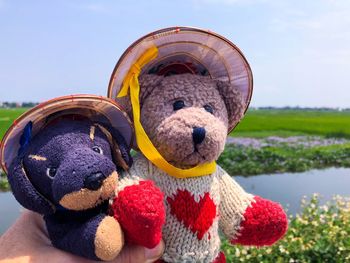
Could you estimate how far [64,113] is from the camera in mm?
1095

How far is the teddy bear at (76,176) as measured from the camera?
97 cm

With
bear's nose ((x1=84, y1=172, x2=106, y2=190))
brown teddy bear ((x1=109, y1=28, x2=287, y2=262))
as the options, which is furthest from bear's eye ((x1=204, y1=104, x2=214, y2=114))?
bear's nose ((x1=84, y1=172, x2=106, y2=190))

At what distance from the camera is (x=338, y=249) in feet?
9.41

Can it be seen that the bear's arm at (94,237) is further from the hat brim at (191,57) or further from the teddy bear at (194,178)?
the hat brim at (191,57)

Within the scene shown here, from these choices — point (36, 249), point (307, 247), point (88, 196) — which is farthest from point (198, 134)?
point (307, 247)

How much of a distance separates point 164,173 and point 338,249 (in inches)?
84.3

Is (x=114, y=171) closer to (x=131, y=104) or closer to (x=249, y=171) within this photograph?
(x=131, y=104)

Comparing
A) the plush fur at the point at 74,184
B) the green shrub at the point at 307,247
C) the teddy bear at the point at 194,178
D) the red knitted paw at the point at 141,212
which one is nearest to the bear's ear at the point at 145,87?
the teddy bear at the point at 194,178

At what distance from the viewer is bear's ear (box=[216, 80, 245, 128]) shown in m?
1.28

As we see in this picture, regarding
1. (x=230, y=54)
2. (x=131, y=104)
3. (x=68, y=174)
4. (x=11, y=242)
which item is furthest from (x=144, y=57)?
(x=11, y=242)

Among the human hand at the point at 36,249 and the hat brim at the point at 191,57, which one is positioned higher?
the hat brim at the point at 191,57

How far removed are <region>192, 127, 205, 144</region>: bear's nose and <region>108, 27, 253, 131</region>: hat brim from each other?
9.6 inches

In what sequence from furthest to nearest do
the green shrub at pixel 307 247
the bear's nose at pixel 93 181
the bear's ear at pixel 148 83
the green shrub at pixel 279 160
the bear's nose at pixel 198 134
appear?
1. the green shrub at pixel 279 160
2. the green shrub at pixel 307 247
3. the bear's ear at pixel 148 83
4. the bear's nose at pixel 198 134
5. the bear's nose at pixel 93 181

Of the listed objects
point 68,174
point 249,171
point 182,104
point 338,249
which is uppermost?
point 182,104
